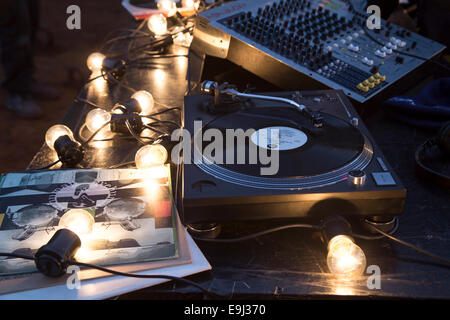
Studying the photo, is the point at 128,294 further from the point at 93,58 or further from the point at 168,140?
the point at 93,58

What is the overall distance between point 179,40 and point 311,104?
723 millimetres

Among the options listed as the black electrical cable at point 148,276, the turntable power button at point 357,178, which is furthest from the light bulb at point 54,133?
the turntable power button at point 357,178

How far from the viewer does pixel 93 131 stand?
3.35 feet

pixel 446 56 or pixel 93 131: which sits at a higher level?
pixel 446 56

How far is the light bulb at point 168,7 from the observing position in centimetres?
157

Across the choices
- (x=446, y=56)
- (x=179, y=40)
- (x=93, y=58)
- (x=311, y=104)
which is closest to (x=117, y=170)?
(x=311, y=104)

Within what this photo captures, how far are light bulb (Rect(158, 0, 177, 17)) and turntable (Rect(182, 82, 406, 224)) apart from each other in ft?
2.80

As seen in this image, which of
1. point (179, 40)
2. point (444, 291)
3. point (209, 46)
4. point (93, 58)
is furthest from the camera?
point (179, 40)

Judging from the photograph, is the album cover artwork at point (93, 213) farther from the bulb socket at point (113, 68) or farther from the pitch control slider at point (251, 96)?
the bulb socket at point (113, 68)

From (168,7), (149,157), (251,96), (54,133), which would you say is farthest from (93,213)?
(168,7)

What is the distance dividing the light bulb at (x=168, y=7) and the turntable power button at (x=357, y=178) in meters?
1.11

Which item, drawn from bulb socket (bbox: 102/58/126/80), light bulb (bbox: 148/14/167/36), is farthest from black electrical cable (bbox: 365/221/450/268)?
light bulb (bbox: 148/14/167/36)

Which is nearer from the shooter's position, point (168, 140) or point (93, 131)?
point (168, 140)

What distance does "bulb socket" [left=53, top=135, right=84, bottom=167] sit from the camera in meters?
0.87
